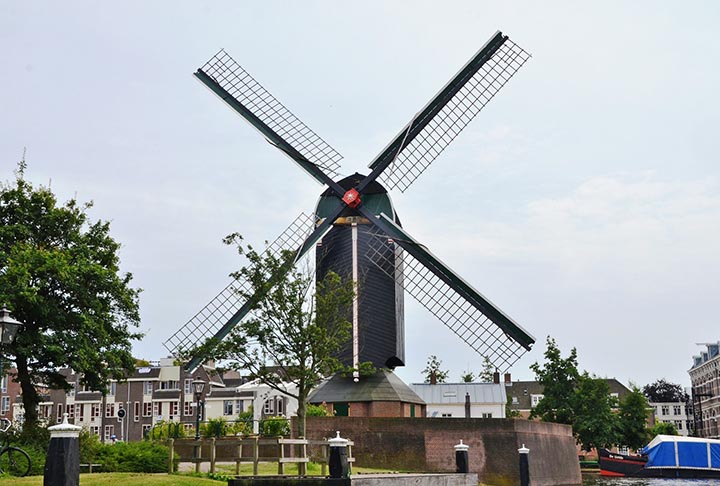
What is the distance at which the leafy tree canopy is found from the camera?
118m

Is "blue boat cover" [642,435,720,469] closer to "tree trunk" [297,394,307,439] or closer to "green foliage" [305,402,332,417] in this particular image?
"green foliage" [305,402,332,417]

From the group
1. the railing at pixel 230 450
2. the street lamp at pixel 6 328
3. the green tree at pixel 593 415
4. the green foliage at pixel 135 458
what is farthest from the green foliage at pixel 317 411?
the green tree at pixel 593 415

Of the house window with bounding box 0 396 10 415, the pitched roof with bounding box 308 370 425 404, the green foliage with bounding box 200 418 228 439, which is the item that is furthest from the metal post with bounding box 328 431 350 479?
the house window with bounding box 0 396 10 415

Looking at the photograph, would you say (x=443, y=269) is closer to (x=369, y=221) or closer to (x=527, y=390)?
(x=369, y=221)

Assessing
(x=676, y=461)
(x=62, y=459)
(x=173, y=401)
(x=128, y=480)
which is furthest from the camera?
(x=173, y=401)

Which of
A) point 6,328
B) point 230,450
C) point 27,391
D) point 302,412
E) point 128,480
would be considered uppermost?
point 6,328

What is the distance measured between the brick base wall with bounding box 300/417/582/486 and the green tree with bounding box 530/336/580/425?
30649mm

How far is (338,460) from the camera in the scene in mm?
17391

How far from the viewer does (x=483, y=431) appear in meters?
31.4

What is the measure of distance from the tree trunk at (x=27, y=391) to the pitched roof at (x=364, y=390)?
38.5ft

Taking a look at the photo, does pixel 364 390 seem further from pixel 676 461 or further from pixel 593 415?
pixel 593 415

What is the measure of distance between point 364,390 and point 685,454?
27.8 metres

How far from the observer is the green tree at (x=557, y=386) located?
200ft

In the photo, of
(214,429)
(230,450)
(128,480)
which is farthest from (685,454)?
(128,480)
